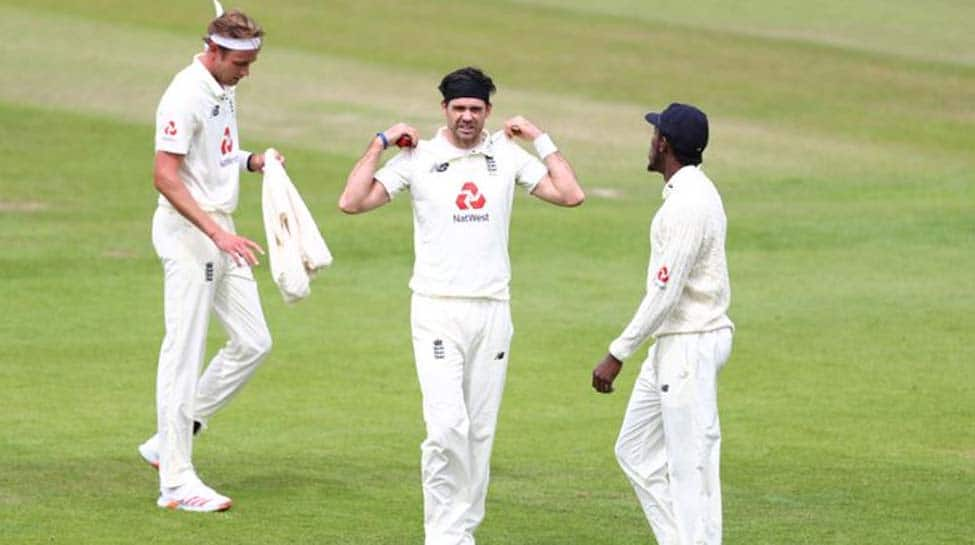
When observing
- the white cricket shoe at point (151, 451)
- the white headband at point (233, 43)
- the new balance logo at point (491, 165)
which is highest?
the white headband at point (233, 43)

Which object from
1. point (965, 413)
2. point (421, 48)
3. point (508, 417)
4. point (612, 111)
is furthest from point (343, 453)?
point (421, 48)

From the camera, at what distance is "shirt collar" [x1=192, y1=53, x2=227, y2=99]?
37.2ft

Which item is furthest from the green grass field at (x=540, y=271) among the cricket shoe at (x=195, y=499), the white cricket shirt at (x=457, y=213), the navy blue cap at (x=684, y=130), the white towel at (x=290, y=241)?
the navy blue cap at (x=684, y=130)

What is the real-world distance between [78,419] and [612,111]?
625 inches

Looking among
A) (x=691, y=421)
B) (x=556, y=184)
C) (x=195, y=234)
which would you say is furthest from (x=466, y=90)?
(x=195, y=234)

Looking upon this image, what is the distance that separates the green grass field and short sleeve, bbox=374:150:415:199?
186 cm

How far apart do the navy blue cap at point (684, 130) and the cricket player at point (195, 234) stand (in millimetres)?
2627

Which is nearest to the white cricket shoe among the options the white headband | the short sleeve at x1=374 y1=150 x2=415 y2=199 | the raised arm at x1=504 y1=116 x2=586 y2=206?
the white headband

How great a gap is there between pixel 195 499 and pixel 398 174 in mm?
2288

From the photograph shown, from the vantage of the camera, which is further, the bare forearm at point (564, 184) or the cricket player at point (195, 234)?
the cricket player at point (195, 234)

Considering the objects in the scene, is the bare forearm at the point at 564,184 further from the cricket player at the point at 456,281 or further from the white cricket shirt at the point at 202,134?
the white cricket shirt at the point at 202,134

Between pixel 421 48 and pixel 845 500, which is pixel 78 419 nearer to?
pixel 845 500

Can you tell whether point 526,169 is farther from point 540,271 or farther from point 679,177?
point 540,271

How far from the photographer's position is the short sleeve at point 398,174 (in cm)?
1036
